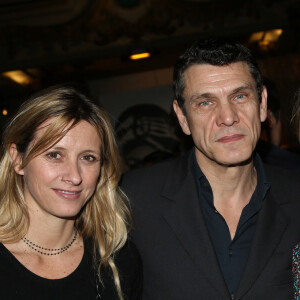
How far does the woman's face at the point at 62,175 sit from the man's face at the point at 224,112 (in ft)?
1.84

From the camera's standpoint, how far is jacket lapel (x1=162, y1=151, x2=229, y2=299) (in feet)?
6.14

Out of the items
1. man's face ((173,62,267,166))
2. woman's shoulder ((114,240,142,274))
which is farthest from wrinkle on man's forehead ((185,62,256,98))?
woman's shoulder ((114,240,142,274))

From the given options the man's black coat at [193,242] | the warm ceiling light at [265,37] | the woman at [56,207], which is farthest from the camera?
the warm ceiling light at [265,37]

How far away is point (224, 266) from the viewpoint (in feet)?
6.33

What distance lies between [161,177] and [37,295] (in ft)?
2.85

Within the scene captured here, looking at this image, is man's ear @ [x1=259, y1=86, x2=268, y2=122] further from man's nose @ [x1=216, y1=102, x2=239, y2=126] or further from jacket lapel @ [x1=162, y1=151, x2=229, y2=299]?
jacket lapel @ [x1=162, y1=151, x2=229, y2=299]

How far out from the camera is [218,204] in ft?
6.85

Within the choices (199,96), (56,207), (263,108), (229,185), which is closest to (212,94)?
(199,96)

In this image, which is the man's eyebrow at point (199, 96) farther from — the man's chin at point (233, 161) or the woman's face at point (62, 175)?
the woman's face at point (62, 175)

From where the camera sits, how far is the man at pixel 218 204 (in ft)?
6.24

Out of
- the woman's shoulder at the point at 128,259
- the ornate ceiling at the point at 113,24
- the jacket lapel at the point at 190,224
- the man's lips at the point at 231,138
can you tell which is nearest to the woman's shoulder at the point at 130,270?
the woman's shoulder at the point at 128,259

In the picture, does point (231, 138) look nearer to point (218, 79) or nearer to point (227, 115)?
point (227, 115)

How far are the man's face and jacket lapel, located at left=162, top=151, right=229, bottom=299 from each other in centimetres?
20

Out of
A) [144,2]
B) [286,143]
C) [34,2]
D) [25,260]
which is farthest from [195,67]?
[286,143]
